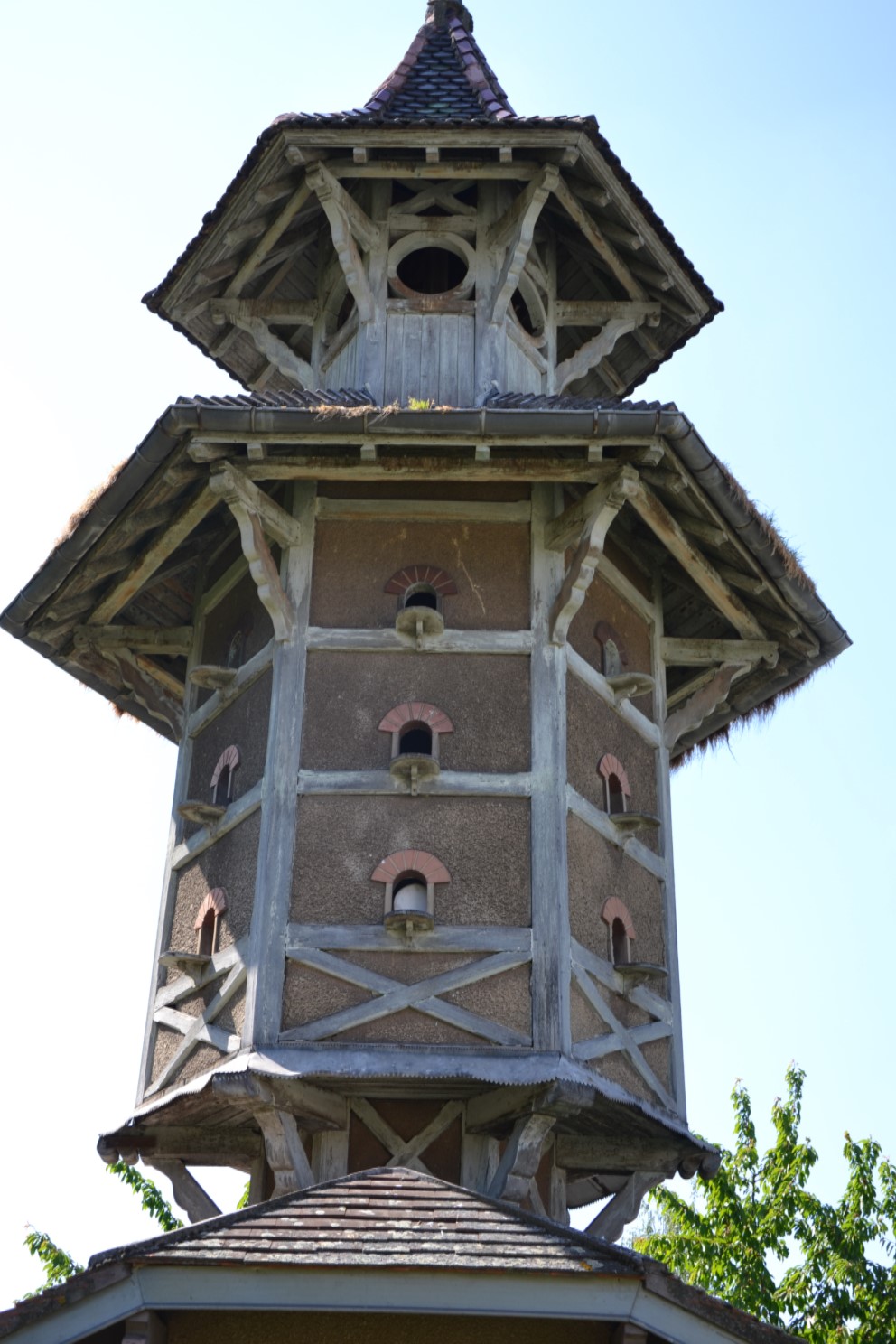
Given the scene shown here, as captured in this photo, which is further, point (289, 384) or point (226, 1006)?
point (289, 384)

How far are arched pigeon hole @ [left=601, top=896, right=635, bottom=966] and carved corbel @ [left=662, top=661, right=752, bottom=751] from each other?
5.97 feet

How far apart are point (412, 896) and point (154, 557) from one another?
3156mm

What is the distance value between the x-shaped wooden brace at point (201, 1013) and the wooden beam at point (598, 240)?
565cm

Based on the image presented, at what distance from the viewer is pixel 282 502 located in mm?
11742

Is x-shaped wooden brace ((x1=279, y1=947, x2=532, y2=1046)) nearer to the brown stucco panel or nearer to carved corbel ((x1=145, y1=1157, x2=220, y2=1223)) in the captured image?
carved corbel ((x1=145, y1=1157, x2=220, y2=1223))

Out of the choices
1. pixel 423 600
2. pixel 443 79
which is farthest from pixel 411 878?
pixel 443 79

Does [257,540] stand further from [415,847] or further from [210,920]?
[210,920]

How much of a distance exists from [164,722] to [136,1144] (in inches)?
135

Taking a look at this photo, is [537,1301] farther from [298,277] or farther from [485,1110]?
[298,277]

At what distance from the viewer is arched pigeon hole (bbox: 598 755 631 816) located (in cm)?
1123

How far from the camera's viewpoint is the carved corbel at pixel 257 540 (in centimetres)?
1099

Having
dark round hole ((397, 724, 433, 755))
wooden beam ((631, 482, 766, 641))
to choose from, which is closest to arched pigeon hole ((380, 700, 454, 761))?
dark round hole ((397, 724, 433, 755))

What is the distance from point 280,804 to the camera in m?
10.5

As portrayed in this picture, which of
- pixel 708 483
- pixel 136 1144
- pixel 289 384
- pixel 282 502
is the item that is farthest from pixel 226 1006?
pixel 289 384
